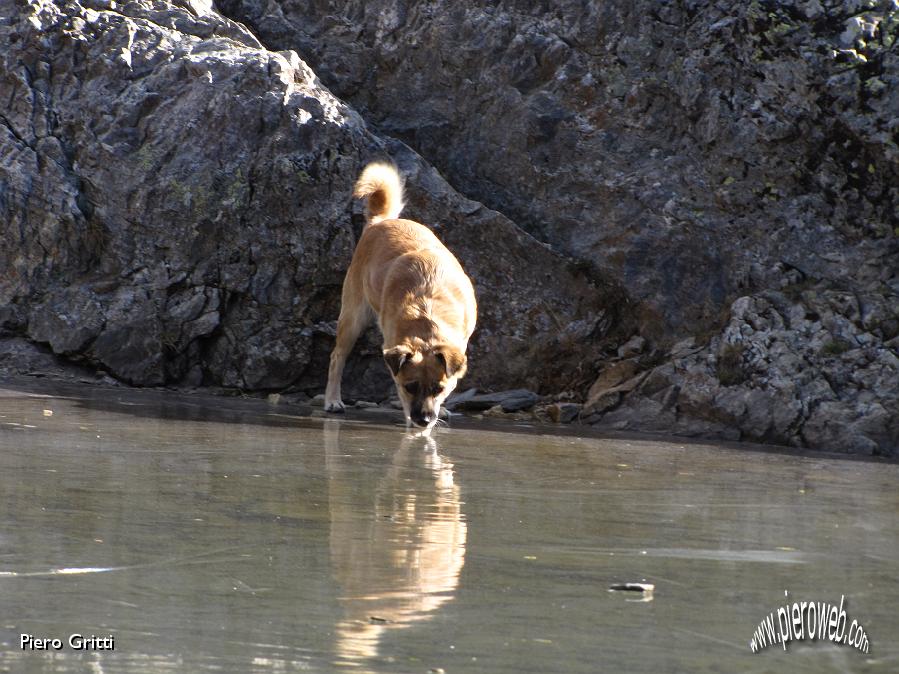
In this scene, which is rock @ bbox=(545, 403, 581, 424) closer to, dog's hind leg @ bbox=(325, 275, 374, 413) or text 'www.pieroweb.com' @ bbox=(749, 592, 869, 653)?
dog's hind leg @ bbox=(325, 275, 374, 413)

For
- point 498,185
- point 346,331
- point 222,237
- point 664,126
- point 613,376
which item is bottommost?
point 613,376

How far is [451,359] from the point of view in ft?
23.8

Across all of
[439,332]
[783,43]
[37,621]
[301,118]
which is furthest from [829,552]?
[301,118]

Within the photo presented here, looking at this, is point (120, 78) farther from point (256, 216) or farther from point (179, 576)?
point (179, 576)

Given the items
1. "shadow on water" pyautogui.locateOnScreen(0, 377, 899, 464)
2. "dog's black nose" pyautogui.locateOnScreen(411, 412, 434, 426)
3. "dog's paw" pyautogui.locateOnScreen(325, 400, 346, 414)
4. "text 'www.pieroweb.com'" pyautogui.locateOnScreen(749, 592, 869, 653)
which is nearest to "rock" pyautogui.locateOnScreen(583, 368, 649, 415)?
"shadow on water" pyautogui.locateOnScreen(0, 377, 899, 464)

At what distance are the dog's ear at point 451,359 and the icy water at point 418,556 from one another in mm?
1461

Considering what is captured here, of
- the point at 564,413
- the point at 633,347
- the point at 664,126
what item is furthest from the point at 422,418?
the point at 664,126

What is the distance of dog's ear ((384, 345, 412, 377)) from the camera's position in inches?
284

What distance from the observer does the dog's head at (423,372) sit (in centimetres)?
712

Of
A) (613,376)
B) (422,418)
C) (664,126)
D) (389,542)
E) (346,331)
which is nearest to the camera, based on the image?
(389,542)

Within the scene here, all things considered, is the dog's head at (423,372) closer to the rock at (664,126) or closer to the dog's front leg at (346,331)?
the dog's front leg at (346,331)

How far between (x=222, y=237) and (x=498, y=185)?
2.11 m

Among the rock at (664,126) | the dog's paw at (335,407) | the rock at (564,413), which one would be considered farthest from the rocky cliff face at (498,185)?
the dog's paw at (335,407)

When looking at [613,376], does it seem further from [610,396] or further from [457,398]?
[457,398]
